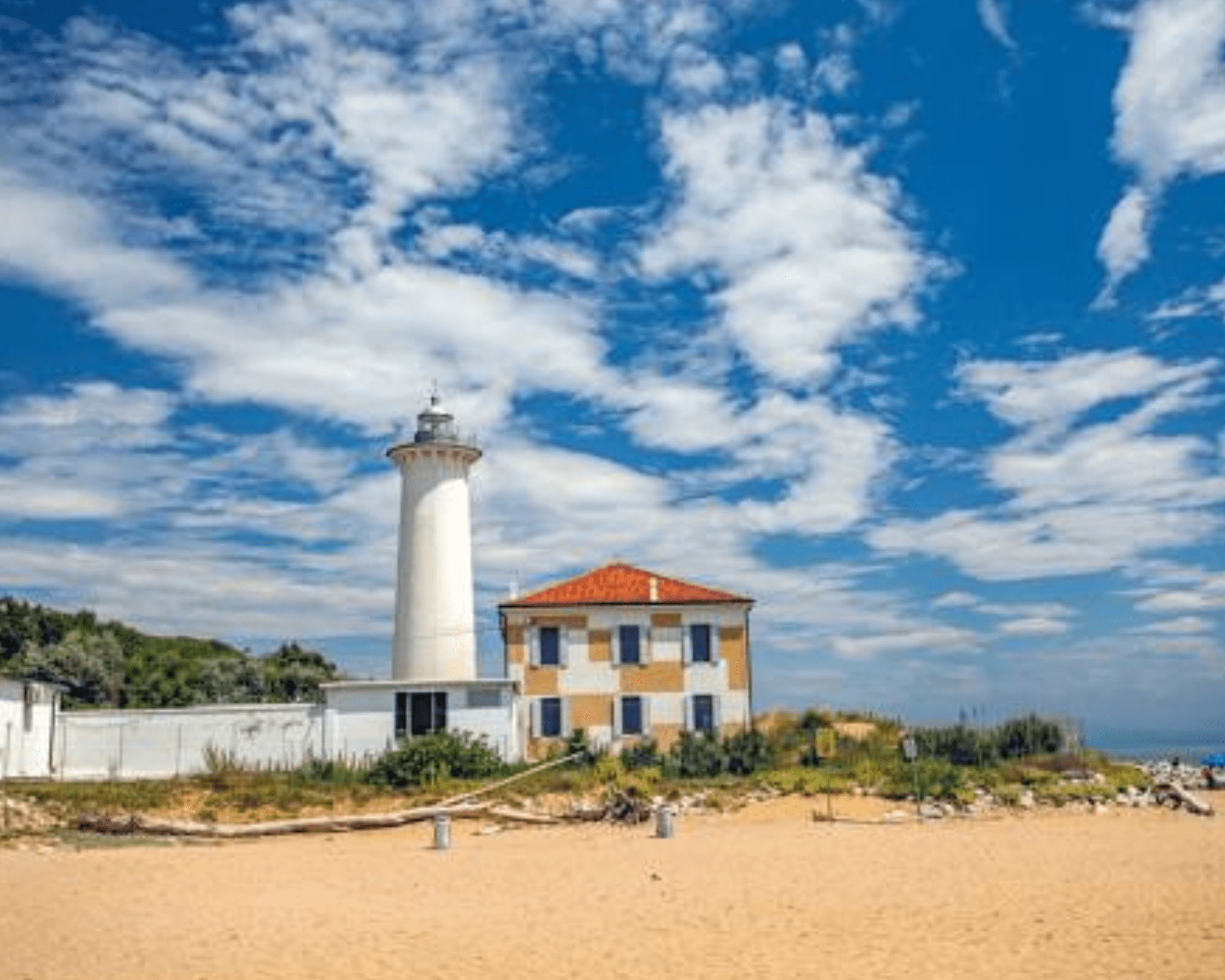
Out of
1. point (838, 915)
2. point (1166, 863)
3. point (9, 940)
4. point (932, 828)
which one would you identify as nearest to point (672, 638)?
point (932, 828)

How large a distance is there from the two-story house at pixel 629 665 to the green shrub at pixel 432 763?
140 inches

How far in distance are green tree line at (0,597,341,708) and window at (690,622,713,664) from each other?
13.2 meters

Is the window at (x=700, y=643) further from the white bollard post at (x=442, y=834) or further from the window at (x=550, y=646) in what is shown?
the white bollard post at (x=442, y=834)

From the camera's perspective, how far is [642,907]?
43.9 feet

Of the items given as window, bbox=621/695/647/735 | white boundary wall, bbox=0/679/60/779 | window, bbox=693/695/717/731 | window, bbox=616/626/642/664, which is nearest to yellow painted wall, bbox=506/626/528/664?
window, bbox=616/626/642/664

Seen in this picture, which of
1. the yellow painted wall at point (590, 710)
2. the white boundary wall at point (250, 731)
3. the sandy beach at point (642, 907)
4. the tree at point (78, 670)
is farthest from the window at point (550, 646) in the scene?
the tree at point (78, 670)

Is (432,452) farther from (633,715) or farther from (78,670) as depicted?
(78,670)

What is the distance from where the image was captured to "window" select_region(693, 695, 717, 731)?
3053 cm

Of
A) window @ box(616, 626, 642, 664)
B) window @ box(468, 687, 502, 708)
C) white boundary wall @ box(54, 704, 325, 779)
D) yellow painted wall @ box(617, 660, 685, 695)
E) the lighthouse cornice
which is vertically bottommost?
white boundary wall @ box(54, 704, 325, 779)

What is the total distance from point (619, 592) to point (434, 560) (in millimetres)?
5031

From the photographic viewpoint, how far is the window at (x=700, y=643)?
101 feet

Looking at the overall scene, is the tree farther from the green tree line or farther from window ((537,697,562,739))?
window ((537,697,562,739))

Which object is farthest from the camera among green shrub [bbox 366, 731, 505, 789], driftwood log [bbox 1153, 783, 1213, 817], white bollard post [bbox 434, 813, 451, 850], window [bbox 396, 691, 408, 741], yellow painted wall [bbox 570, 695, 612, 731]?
yellow painted wall [bbox 570, 695, 612, 731]

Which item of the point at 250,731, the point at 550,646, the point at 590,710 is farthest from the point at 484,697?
the point at 250,731
